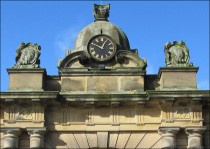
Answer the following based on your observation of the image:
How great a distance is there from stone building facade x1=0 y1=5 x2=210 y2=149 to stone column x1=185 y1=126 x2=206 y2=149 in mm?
37

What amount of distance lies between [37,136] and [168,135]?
190 inches

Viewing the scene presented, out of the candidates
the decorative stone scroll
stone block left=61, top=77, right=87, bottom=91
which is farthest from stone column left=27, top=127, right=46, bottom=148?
the decorative stone scroll

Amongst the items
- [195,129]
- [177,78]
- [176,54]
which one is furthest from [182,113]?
[176,54]

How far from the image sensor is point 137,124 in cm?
2148

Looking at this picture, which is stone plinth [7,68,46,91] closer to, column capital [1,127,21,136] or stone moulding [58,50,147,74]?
stone moulding [58,50,147,74]

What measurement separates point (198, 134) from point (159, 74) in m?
2.85

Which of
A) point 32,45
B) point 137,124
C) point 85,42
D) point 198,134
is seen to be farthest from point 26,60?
point 198,134

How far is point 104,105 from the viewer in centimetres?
2159

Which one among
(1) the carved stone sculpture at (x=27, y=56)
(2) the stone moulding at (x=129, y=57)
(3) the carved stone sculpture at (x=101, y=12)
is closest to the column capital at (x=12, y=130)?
(1) the carved stone sculpture at (x=27, y=56)

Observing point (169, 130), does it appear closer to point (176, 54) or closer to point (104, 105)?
point (104, 105)

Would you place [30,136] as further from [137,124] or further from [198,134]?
[198,134]

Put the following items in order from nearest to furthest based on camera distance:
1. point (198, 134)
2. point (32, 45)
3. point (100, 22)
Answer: point (198, 134), point (32, 45), point (100, 22)

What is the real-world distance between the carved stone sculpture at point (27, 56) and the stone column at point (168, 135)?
5.49 m

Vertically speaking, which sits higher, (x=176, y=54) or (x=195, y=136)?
(x=176, y=54)
